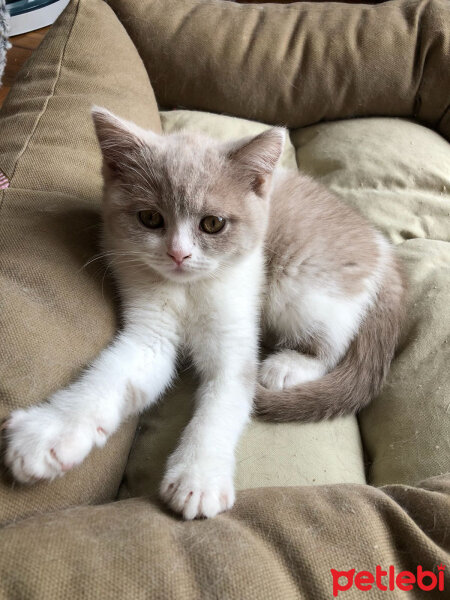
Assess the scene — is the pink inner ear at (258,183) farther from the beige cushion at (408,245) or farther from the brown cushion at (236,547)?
the brown cushion at (236,547)

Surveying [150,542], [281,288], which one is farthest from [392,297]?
[150,542]

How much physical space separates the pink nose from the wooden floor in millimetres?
2078

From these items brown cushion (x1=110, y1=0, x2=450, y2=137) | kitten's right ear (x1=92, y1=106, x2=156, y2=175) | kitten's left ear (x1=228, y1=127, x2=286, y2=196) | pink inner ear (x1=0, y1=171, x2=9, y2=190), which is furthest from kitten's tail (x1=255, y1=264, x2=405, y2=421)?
brown cushion (x1=110, y1=0, x2=450, y2=137)

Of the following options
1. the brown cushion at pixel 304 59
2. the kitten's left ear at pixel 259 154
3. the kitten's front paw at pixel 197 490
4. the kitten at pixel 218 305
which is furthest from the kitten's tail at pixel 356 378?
the brown cushion at pixel 304 59

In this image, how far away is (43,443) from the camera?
93 cm

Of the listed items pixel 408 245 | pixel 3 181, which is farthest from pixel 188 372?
pixel 408 245

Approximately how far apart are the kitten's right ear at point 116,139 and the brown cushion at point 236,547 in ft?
2.52

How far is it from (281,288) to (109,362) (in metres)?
0.54

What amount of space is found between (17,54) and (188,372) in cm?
259

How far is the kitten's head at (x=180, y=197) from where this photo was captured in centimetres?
113

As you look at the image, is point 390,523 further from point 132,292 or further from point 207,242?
point 132,292

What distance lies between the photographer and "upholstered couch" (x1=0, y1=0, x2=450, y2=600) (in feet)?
2.61

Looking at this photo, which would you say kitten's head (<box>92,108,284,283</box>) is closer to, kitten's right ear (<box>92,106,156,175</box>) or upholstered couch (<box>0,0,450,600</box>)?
kitten's right ear (<box>92,106,156,175</box>)

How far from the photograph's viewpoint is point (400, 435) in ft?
3.97
